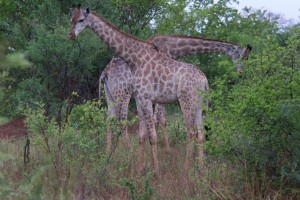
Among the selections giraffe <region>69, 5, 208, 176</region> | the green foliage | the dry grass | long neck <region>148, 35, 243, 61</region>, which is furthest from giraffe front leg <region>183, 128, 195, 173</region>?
long neck <region>148, 35, 243, 61</region>

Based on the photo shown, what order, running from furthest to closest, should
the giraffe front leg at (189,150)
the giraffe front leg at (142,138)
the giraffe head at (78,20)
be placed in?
1. the giraffe head at (78,20)
2. the giraffe front leg at (142,138)
3. the giraffe front leg at (189,150)

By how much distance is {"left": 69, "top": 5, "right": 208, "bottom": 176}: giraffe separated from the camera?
24.6ft

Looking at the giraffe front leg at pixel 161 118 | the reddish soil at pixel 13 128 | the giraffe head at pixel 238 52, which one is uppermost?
the giraffe head at pixel 238 52

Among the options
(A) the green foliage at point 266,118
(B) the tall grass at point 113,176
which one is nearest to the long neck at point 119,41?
(B) the tall grass at point 113,176

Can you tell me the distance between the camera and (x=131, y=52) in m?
8.04

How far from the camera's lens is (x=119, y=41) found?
8.16 metres

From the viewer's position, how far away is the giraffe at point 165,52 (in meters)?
8.95

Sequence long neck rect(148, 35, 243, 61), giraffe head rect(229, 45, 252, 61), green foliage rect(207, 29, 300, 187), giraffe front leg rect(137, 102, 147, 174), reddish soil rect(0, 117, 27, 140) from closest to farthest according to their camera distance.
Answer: green foliage rect(207, 29, 300, 187) < giraffe front leg rect(137, 102, 147, 174) < long neck rect(148, 35, 243, 61) < giraffe head rect(229, 45, 252, 61) < reddish soil rect(0, 117, 27, 140)

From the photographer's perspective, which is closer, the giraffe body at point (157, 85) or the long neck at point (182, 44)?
the giraffe body at point (157, 85)

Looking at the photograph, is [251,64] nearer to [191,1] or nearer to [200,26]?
[200,26]

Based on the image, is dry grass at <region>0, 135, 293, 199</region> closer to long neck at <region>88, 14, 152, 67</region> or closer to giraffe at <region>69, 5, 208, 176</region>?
giraffe at <region>69, 5, 208, 176</region>

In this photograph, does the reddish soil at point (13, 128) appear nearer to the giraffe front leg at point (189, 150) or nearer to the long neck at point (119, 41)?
the long neck at point (119, 41)

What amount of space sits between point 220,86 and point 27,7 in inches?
484

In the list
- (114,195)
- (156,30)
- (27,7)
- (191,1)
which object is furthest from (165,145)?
→ (191,1)
